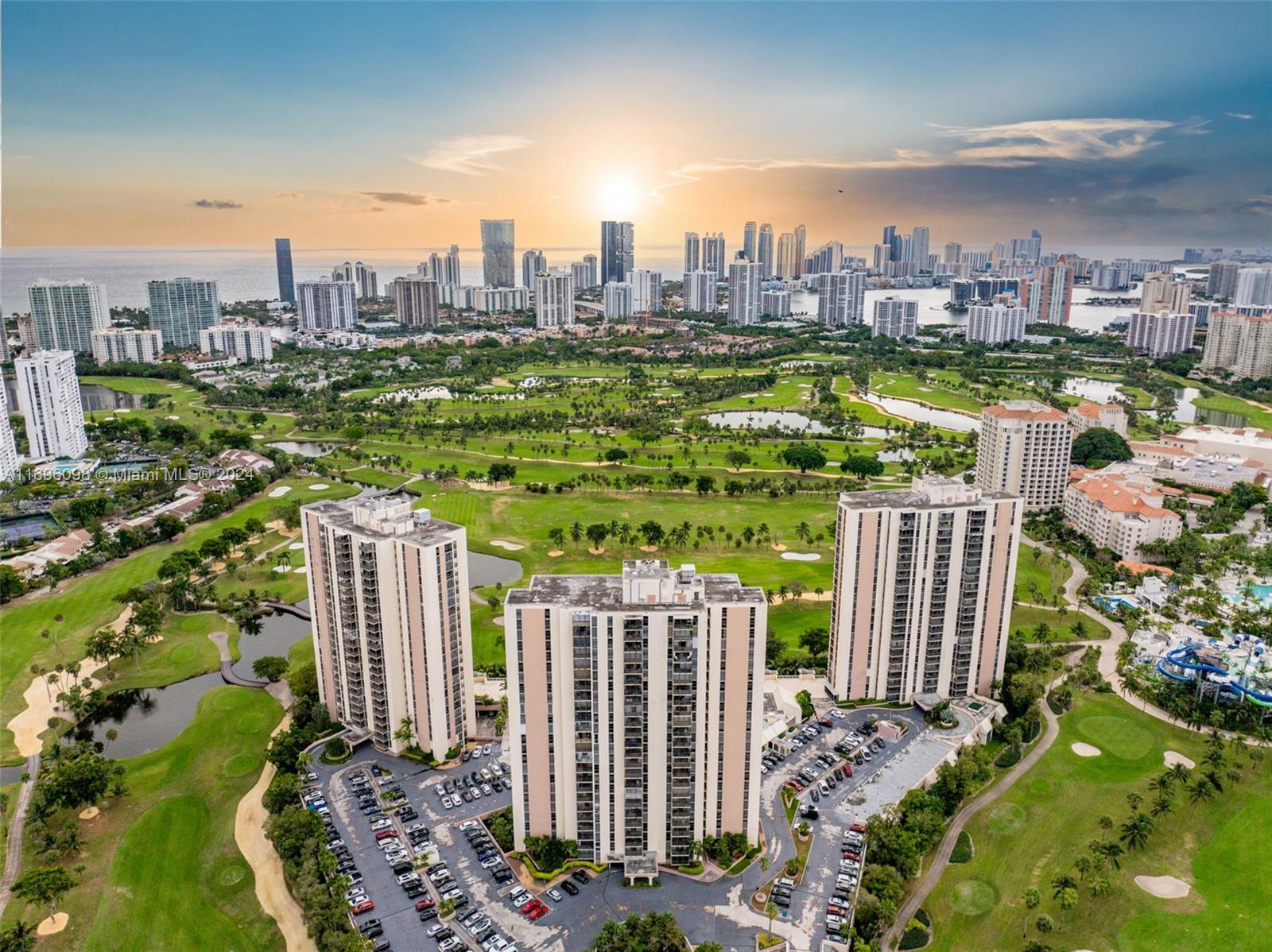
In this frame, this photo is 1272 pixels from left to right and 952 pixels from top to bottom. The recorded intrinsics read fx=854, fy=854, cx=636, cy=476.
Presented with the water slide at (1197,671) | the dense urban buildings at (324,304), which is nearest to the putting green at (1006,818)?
the water slide at (1197,671)

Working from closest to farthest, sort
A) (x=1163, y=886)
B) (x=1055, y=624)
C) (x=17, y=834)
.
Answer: (x=1163, y=886) < (x=17, y=834) < (x=1055, y=624)

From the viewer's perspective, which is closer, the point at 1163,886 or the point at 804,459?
the point at 1163,886

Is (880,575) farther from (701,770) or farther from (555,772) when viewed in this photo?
(555,772)

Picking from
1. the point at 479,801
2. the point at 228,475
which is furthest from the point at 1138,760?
the point at 228,475

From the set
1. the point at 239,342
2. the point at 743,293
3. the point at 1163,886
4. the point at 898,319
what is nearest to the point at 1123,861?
the point at 1163,886

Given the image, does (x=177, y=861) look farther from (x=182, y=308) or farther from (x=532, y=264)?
(x=532, y=264)
